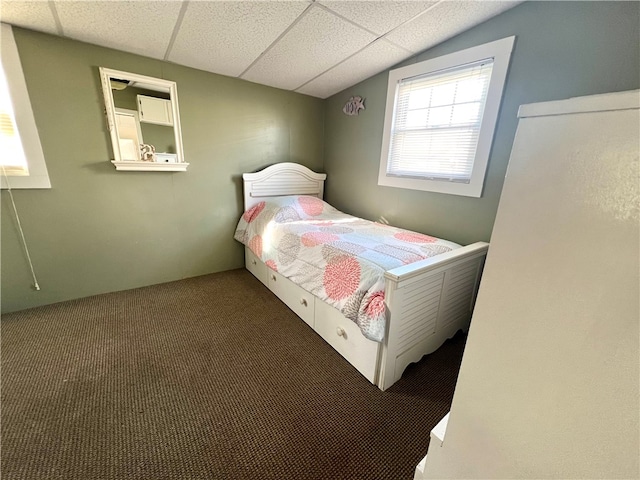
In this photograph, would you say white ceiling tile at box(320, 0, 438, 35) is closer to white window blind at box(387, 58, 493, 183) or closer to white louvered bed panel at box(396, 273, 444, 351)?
white window blind at box(387, 58, 493, 183)

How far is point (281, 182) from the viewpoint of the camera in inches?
119

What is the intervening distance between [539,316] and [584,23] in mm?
1963

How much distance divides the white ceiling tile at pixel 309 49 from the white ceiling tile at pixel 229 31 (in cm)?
10

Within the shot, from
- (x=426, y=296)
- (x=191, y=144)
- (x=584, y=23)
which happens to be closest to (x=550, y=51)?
(x=584, y=23)

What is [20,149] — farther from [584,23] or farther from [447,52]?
[584,23]

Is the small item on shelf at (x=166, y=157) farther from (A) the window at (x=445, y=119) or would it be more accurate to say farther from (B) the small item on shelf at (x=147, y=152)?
(A) the window at (x=445, y=119)

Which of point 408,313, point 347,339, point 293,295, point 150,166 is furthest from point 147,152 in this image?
point 408,313

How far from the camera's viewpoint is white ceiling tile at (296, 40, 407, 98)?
210cm

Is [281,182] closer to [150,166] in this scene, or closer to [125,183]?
[150,166]

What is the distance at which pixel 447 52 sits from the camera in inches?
79.0

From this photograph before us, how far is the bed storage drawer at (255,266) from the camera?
264 cm

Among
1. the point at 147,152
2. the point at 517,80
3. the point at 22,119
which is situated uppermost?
the point at 517,80

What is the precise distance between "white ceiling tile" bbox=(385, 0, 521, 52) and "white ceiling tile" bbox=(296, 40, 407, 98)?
0.13 meters

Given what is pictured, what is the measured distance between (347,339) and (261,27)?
2.21 m
